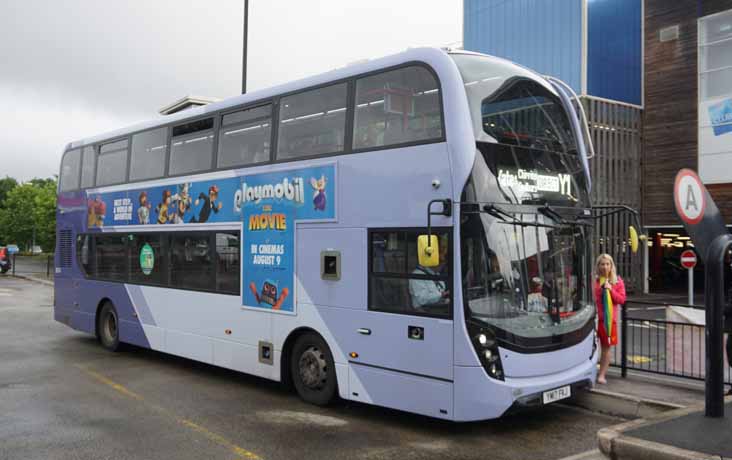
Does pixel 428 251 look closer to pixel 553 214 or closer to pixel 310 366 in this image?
pixel 553 214

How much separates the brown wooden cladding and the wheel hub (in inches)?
1002

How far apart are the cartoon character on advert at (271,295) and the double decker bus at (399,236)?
3 centimetres

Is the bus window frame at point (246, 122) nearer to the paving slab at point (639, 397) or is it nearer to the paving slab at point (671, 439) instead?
the paving slab at point (639, 397)

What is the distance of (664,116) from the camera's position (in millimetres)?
30828

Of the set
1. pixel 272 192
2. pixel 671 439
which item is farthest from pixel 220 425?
pixel 671 439

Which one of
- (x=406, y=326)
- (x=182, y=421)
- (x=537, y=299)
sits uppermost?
(x=537, y=299)

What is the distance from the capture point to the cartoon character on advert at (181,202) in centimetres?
1089

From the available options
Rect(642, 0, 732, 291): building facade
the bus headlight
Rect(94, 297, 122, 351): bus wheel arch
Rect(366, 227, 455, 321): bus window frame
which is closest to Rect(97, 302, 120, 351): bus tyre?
Rect(94, 297, 122, 351): bus wheel arch

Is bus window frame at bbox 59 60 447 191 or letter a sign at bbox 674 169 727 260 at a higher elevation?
bus window frame at bbox 59 60 447 191

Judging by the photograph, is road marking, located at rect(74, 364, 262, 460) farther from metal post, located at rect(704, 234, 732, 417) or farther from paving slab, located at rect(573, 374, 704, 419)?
paving slab, located at rect(573, 374, 704, 419)

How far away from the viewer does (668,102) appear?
30688 mm

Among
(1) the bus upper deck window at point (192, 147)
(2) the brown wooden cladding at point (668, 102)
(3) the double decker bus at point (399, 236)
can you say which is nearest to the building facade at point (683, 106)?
(2) the brown wooden cladding at point (668, 102)

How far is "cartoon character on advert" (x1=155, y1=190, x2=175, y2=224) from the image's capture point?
1135cm

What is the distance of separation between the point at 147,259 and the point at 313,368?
4915mm
